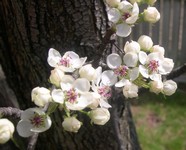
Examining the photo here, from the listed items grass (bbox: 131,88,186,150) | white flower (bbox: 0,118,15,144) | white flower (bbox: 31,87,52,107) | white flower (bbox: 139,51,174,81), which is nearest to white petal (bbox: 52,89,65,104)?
white flower (bbox: 31,87,52,107)

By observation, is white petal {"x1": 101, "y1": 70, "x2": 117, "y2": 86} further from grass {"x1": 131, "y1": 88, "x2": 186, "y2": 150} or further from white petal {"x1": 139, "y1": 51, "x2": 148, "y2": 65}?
grass {"x1": 131, "y1": 88, "x2": 186, "y2": 150}

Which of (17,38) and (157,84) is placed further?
(17,38)

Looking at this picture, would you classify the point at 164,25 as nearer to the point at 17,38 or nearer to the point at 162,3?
the point at 162,3

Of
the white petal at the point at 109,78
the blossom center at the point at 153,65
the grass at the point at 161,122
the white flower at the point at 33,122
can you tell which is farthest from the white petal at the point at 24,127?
the grass at the point at 161,122

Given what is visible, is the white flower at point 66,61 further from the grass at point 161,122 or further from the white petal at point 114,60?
the grass at point 161,122

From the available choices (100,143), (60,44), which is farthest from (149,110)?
(60,44)
